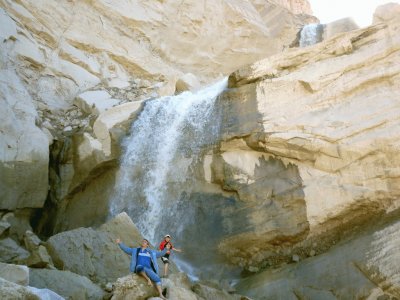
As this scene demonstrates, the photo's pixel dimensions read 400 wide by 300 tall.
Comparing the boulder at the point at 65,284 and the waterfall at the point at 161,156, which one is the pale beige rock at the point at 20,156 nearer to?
the waterfall at the point at 161,156

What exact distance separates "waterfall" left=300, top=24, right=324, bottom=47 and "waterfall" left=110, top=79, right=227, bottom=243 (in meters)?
9.47

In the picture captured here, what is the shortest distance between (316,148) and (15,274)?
893cm

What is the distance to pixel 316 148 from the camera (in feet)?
41.8

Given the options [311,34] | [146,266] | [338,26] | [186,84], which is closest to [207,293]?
[146,266]

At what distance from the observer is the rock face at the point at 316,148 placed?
12070 millimetres

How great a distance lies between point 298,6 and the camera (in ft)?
151

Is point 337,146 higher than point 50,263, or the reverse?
point 337,146

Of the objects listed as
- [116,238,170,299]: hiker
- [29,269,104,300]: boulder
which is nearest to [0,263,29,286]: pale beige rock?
[29,269,104,300]: boulder

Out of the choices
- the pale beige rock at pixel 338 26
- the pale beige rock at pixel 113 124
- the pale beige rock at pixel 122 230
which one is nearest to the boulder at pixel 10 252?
the pale beige rock at pixel 122 230

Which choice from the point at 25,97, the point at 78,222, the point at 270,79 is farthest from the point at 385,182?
the point at 25,97

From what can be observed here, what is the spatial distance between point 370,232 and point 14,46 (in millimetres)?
16312

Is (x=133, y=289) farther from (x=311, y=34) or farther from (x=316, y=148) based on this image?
(x=311, y=34)

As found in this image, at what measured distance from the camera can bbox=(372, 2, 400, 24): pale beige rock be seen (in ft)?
49.0

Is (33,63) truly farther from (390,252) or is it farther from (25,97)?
(390,252)
